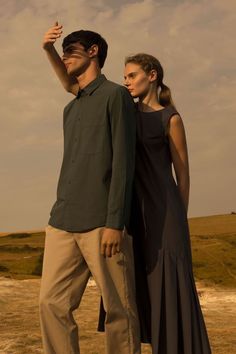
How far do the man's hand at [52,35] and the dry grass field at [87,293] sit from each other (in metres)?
2.14

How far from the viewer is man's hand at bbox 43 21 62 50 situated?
2.83 meters

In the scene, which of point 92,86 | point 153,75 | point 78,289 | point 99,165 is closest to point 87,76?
point 92,86

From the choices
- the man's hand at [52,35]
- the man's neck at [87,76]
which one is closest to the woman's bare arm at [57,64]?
the man's hand at [52,35]

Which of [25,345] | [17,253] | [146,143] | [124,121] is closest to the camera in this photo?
[124,121]

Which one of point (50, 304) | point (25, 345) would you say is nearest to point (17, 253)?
point (25, 345)

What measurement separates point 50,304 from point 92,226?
1.40 feet

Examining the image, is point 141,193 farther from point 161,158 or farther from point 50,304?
point 50,304

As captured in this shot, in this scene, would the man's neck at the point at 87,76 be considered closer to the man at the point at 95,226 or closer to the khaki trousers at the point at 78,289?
the man at the point at 95,226

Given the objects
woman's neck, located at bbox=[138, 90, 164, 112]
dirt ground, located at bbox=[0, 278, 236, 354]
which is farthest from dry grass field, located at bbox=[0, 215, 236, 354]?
woman's neck, located at bbox=[138, 90, 164, 112]

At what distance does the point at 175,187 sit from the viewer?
2822 mm

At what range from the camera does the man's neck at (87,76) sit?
2896mm

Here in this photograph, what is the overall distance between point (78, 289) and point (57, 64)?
3.86 ft

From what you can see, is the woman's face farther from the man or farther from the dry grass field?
the dry grass field

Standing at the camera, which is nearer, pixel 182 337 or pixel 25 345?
pixel 182 337
